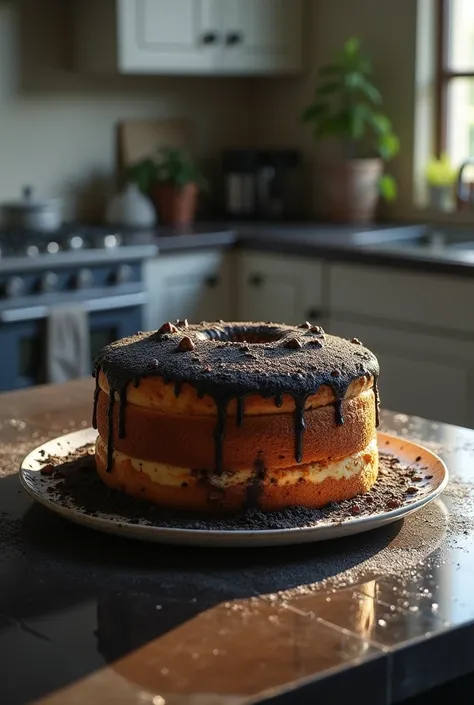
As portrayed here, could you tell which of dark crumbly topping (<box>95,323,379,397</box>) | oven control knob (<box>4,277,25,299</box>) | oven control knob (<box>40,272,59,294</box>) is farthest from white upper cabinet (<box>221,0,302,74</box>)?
dark crumbly topping (<box>95,323,379,397</box>)

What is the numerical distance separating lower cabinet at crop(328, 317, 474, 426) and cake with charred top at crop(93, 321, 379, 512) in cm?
190

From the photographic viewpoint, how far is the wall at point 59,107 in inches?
154

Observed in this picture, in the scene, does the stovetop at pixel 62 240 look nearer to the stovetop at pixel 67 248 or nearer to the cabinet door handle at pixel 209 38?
the stovetop at pixel 67 248

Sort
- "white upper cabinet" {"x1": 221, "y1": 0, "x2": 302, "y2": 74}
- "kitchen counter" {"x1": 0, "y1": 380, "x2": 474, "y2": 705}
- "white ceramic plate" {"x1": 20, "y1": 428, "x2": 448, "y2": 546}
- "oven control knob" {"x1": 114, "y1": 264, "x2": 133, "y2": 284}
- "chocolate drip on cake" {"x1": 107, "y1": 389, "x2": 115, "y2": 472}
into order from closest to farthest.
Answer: "kitchen counter" {"x1": 0, "y1": 380, "x2": 474, "y2": 705} → "white ceramic plate" {"x1": 20, "y1": 428, "x2": 448, "y2": 546} → "chocolate drip on cake" {"x1": 107, "y1": 389, "x2": 115, "y2": 472} → "oven control knob" {"x1": 114, "y1": 264, "x2": 133, "y2": 284} → "white upper cabinet" {"x1": 221, "y1": 0, "x2": 302, "y2": 74}

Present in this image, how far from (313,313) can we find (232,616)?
2.58 m

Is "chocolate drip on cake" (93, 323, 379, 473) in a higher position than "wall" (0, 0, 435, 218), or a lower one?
lower

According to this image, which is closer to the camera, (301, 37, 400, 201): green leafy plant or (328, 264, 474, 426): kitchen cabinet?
(328, 264, 474, 426): kitchen cabinet

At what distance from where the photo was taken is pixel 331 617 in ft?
3.37

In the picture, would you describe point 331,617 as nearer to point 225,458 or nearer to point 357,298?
point 225,458

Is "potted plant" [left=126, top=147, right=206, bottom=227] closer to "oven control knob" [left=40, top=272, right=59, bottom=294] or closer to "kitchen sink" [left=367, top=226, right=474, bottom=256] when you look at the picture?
"kitchen sink" [left=367, top=226, right=474, bottom=256]

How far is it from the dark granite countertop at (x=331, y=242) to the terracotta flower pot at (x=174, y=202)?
3.5 inches

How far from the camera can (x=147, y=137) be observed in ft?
14.1

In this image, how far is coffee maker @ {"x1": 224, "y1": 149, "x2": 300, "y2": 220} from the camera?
428 cm

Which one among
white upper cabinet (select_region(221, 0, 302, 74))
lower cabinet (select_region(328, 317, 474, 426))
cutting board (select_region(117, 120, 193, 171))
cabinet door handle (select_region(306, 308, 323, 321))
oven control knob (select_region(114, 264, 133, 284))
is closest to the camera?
lower cabinet (select_region(328, 317, 474, 426))
